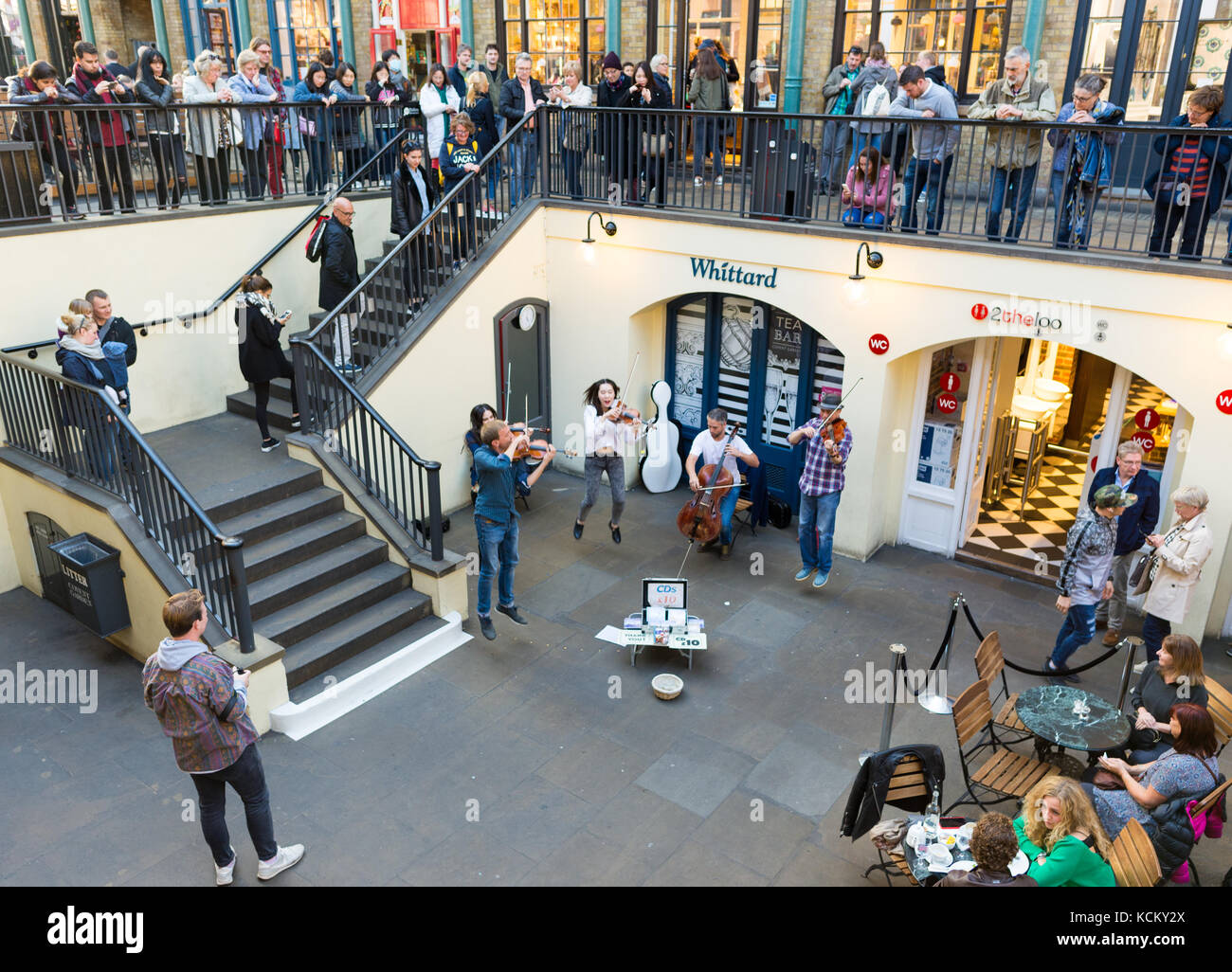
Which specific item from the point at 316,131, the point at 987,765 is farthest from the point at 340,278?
the point at 987,765

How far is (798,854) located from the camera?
19.8ft

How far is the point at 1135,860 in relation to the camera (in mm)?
4844

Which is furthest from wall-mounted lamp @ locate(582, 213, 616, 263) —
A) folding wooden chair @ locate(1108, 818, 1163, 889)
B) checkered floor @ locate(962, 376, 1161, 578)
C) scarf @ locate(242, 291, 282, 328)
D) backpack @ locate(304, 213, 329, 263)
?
folding wooden chair @ locate(1108, 818, 1163, 889)

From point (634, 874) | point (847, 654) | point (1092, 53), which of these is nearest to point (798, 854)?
point (634, 874)

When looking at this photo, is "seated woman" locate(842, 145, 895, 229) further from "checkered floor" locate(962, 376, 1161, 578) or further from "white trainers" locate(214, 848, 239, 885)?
"white trainers" locate(214, 848, 239, 885)

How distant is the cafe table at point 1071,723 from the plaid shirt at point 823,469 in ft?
9.43

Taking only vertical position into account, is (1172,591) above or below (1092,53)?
below

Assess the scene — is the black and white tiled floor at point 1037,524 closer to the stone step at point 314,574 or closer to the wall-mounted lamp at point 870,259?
the wall-mounted lamp at point 870,259

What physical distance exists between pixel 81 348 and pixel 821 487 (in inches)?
257

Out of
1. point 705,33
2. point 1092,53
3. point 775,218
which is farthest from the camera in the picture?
point 705,33

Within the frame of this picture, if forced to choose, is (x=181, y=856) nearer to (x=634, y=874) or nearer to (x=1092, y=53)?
(x=634, y=874)

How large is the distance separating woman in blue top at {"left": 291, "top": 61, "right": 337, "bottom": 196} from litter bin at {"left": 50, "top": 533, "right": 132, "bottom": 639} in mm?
5367

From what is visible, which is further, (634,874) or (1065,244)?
(1065,244)

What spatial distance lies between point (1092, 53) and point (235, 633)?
403 inches
